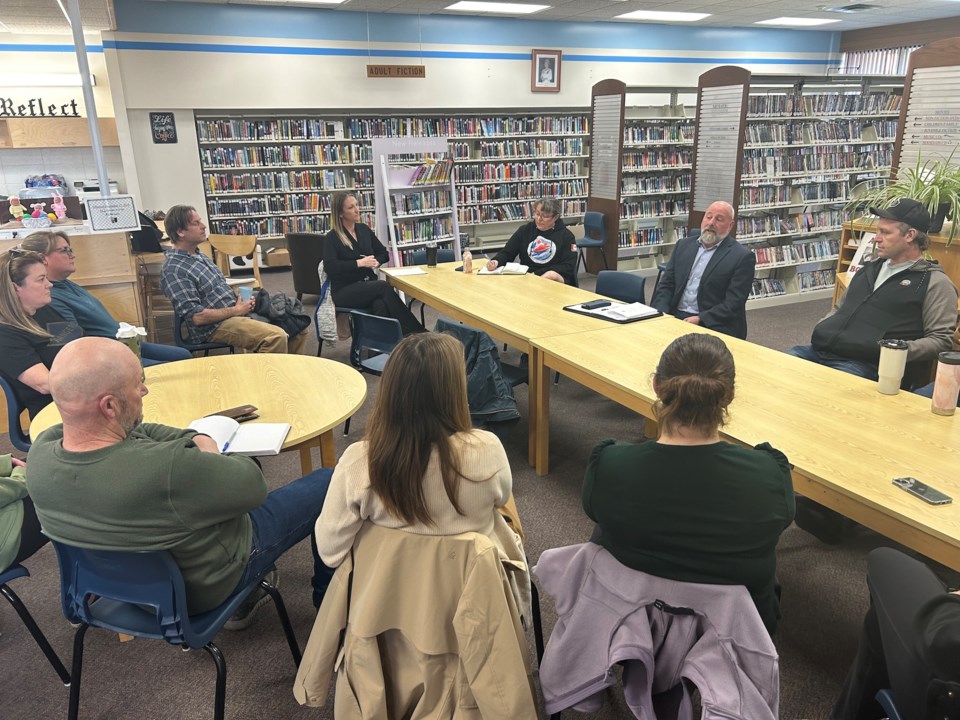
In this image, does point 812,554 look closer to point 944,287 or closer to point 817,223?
point 944,287

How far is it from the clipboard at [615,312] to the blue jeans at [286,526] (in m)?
1.87

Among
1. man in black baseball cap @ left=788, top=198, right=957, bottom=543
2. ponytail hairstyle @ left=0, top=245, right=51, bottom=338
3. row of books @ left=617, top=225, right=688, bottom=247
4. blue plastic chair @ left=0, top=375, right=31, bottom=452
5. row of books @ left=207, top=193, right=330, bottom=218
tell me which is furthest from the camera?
row of books @ left=207, top=193, right=330, bottom=218

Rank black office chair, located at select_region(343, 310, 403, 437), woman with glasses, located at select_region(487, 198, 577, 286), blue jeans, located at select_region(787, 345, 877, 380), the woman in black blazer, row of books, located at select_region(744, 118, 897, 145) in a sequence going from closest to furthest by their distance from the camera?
blue jeans, located at select_region(787, 345, 877, 380) < black office chair, located at select_region(343, 310, 403, 437) < the woman in black blazer < woman with glasses, located at select_region(487, 198, 577, 286) < row of books, located at select_region(744, 118, 897, 145)

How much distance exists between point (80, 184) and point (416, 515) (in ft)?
29.7

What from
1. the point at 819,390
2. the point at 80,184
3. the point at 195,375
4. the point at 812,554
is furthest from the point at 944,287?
the point at 80,184

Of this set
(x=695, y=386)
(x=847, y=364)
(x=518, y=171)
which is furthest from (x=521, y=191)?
(x=695, y=386)

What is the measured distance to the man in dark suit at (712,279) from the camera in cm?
395

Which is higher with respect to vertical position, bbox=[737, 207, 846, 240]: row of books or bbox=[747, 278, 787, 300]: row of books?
bbox=[737, 207, 846, 240]: row of books

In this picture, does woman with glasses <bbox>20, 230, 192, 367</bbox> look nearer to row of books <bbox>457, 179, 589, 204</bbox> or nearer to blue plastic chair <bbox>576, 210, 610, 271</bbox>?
blue plastic chair <bbox>576, 210, 610, 271</bbox>

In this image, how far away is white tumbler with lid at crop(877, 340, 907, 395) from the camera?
2334 millimetres

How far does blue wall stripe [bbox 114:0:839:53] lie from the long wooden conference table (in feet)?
20.0

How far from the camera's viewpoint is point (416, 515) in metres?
1.49

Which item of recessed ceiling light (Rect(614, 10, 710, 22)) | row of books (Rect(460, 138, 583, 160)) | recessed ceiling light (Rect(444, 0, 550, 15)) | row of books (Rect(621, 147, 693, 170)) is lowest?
row of books (Rect(621, 147, 693, 170))

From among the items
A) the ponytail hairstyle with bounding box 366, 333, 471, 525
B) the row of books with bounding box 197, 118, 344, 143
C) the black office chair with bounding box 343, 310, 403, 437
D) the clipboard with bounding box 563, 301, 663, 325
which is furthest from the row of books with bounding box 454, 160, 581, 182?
the ponytail hairstyle with bounding box 366, 333, 471, 525
